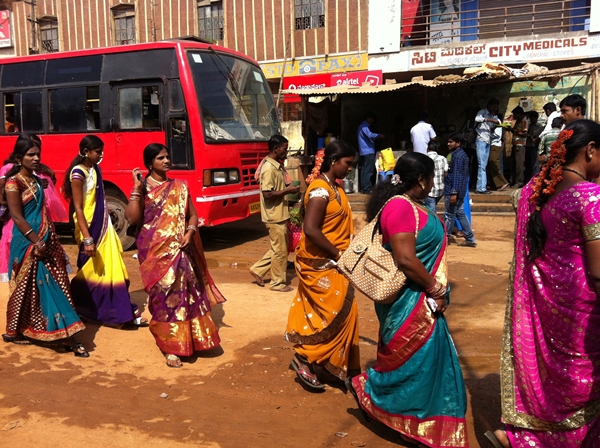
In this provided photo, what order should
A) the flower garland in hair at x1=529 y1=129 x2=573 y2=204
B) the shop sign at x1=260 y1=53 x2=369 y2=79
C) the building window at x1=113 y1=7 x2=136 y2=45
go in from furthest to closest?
1. the building window at x1=113 y1=7 x2=136 y2=45
2. the shop sign at x1=260 y1=53 x2=369 y2=79
3. the flower garland in hair at x1=529 y1=129 x2=573 y2=204

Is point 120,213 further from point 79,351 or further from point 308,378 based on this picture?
point 308,378

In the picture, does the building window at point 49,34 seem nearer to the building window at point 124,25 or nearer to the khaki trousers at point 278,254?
the building window at point 124,25

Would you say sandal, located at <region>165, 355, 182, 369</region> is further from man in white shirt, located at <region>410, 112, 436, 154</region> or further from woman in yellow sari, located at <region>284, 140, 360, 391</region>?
man in white shirt, located at <region>410, 112, 436, 154</region>

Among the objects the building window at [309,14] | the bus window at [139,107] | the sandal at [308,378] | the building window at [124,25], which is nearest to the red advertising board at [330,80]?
the building window at [309,14]

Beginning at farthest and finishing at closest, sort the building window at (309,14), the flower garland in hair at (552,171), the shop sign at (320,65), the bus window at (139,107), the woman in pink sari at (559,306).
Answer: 1. the building window at (309,14)
2. the shop sign at (320,65)
3. the bus window at (139,107)
4. the flower garland in hair at (552,171)
5. the woman in pink sari at (559,306)

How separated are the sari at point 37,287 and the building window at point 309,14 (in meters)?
13.4

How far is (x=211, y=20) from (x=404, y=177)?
1636cm

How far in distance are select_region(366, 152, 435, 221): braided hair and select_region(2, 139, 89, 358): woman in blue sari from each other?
2.72m

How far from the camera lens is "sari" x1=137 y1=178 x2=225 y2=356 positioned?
13.6 ft

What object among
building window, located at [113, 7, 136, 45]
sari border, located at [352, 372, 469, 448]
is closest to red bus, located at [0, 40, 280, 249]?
sari border, located at [352, 372, 469, 448]

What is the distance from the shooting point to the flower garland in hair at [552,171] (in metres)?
2.44

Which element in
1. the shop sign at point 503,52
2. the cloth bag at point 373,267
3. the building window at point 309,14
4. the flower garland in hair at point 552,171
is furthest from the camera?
the building window at point 309,14

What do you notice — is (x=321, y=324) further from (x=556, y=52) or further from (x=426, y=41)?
(x=426, y=41)

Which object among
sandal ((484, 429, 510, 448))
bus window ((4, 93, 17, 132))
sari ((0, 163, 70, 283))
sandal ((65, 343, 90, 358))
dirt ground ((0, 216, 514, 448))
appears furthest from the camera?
bus window ((4, 93, 17, 132))
